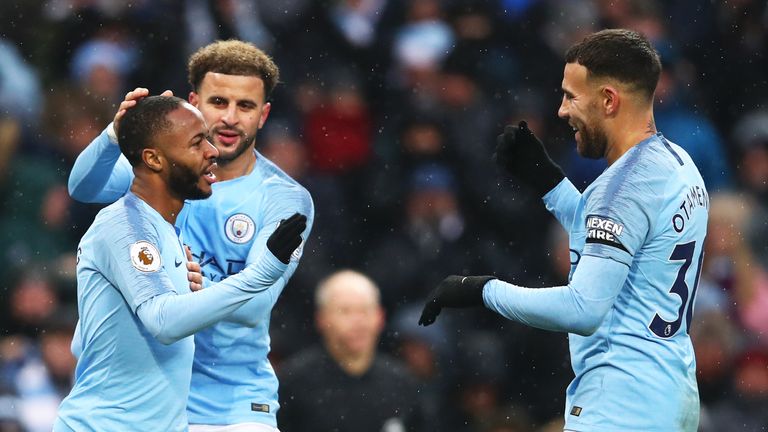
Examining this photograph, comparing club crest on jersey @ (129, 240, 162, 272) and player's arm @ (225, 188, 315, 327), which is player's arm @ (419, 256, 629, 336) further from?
club crest on jersey @ (129, 240, 162, 272)

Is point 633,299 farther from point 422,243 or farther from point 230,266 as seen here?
point 422,243

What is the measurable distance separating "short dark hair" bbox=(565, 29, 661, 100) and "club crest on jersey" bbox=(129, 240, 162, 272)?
5.52 ft

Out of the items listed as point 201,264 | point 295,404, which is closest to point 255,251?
point 201,264

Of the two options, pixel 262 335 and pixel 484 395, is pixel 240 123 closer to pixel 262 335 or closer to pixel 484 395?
pixel 262 335

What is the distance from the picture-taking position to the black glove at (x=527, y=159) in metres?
5.04

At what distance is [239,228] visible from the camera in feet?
Result: 17.1

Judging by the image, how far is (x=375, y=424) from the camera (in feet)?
22.4

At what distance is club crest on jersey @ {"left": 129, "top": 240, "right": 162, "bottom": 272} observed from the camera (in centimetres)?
415

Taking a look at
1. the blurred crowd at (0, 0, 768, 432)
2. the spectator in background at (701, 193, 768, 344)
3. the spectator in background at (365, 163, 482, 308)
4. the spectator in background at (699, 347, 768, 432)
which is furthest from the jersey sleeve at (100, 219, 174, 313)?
the spectator in background at (701, 193, 768, 344)

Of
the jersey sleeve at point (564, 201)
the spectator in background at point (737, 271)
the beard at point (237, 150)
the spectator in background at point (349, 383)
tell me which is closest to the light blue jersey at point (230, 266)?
the beard at point (237, 150)

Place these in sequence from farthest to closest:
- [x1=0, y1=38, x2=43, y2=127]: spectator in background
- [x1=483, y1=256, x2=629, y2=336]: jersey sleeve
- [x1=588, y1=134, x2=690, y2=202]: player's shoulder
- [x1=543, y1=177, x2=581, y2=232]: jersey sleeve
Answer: [x1=0, y1=38, x2=43, y2=127]: spectator in background, [x1=543, y1=177, x2=581, y2=232]: jersey sleeve, [x1=588, y1=134, x2=690, y2=202]: player's shoulder, [x1=483, y1=256, x2=629, y2=336]: jersey sleeve

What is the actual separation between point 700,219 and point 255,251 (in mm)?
1798

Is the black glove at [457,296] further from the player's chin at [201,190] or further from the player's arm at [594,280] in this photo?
the player's chin at [201,190]

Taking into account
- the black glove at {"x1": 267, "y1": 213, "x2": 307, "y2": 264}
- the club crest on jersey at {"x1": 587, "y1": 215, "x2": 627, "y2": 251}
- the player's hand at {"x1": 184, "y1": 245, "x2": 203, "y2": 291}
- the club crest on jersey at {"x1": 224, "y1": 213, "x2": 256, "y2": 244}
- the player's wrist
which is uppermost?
the player's wrist
